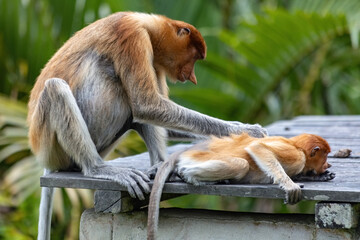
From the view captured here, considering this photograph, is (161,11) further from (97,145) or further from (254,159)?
(254,159)

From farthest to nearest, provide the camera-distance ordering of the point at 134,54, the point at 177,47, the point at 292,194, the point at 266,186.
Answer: the point at 177,47, the point at 134,54, the point at 266,186, the point at 292,194

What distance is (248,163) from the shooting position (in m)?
3.19

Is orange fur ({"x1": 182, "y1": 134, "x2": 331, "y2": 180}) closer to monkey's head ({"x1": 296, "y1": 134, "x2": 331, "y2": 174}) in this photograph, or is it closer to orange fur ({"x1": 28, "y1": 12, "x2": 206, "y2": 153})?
monkey's head ({"x1": 296, "y1": 134, "x2": 331, "y2": 174})

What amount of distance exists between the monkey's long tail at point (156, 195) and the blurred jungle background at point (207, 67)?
2.18 meters

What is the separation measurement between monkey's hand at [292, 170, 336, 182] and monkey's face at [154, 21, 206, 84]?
103 cm

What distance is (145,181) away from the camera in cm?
329

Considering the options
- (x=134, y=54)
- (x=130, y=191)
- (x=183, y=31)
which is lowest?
(x=130, y=191)

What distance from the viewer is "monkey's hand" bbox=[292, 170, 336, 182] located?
3262 mm

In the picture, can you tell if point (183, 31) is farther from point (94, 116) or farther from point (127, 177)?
point (127, 177)

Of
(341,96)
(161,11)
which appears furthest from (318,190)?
(341,96)

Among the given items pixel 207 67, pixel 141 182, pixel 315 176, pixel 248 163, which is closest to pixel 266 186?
pixel 248 163

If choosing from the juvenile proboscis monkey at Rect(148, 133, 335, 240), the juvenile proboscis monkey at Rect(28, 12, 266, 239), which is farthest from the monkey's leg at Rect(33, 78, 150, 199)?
the juvenile proboscis monkey at Rect(148, 133, 335, 240)

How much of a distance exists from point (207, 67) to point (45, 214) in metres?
3.92

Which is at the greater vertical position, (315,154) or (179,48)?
(179,48)
